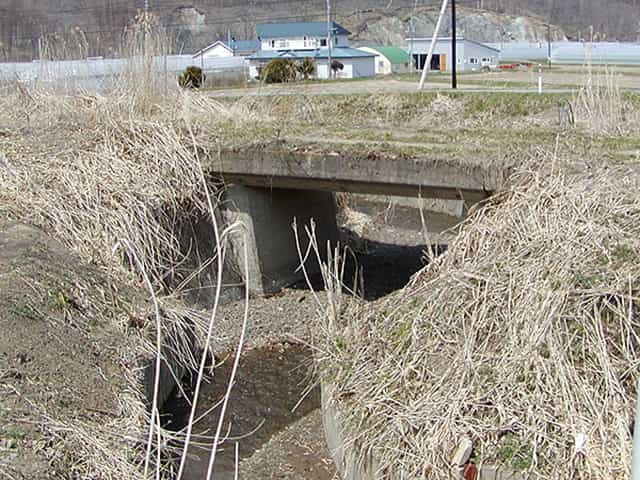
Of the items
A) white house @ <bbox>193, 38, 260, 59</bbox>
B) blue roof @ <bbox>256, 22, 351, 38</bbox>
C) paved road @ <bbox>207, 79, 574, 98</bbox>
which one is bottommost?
paved road @ <bbox>207, 79, 574, 98</bbox>

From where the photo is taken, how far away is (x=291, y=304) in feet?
35.1

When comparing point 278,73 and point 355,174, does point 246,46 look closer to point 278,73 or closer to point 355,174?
point 278,73

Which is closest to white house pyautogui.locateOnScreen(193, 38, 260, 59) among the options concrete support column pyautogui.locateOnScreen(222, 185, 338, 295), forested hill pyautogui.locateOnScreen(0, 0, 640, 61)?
forested hill pyautogui.locateOnScreen(0, 0, 640, 61)

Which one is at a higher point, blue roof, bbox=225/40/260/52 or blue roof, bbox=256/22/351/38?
blue roof, bbox=256/22/351/38

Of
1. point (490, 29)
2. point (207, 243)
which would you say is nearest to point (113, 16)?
point (490, 29)

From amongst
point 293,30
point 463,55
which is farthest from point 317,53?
point 463,55

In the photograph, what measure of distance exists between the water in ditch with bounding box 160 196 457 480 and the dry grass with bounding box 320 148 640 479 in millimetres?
753

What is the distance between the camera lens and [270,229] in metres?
11.2

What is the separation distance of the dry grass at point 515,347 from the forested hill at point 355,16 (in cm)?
3984

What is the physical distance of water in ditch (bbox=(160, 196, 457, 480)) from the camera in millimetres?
6863

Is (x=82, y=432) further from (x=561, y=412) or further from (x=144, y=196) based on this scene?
(x=144, y=196)

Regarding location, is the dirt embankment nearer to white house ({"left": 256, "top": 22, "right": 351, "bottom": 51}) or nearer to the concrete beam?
the concrete beam

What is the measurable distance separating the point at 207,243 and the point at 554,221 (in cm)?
506

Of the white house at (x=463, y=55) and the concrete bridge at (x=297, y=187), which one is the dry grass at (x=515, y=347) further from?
the white house at (x=463, y=55)
